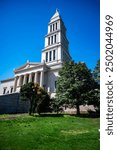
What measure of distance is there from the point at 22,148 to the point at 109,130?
11.9 ft

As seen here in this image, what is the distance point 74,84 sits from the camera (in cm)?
2041

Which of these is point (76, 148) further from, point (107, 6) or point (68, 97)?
point (68, 97)

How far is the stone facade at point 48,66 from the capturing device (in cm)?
3931

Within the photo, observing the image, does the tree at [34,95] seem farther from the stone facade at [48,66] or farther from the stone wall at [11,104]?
the stone facade at [48,66]

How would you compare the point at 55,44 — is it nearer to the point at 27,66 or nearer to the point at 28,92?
the point at 27,66

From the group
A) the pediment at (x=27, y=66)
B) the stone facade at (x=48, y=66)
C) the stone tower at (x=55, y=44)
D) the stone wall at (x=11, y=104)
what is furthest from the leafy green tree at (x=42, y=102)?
the stone tower at (x=55, y=44)

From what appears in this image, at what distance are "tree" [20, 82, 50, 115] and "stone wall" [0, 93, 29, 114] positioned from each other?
3148 mm

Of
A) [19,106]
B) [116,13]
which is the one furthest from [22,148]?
[19,106]

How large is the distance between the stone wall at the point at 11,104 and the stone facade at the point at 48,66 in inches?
480

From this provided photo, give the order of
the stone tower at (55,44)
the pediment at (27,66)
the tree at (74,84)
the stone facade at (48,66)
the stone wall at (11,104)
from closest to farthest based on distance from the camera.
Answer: the tree at (74,84), the stone wall at (11,104), the stone facade at (48,66), the pediment at (27,66), the stone tower at (55,44)

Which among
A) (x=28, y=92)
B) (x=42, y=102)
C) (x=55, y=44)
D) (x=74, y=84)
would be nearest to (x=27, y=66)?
(x=55, y=44)

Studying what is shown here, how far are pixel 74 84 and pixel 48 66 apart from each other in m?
21.3

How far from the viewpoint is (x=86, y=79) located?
68.9 ft

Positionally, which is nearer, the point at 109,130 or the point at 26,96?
the point at 109,130
